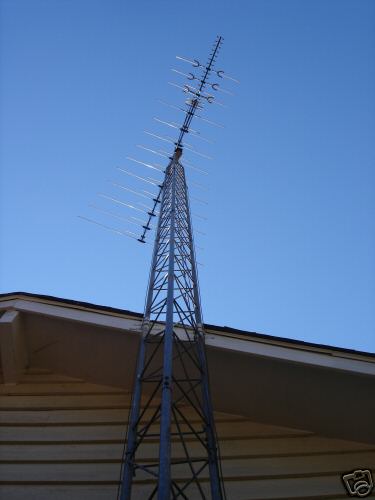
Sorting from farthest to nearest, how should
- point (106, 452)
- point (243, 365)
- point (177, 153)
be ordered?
1. point (177, 153)
2. point (243, 365)
3. point (106, 452)

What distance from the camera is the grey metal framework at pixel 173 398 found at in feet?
10.5

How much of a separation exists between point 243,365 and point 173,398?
0.92m

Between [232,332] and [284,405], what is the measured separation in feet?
3.06

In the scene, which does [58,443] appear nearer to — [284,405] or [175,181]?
[284,405]

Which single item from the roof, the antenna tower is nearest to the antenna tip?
the antenna tower

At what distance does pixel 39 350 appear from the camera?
5.98 meters

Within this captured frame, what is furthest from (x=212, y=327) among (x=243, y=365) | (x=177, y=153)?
(x=177, y=153)

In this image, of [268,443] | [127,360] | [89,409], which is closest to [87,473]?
[89,409]

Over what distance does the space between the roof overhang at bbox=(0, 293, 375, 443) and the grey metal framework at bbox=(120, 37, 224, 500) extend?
30 centimetres

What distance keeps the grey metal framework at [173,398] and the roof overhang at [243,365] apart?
30cm

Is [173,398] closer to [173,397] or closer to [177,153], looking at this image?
[173,397]

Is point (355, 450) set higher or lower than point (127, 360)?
lower

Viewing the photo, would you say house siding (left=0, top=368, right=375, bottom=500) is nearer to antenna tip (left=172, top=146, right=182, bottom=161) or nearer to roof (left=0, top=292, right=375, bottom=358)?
roof (left=0, top=292, right=375, bottom=358)

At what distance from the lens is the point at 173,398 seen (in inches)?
216
